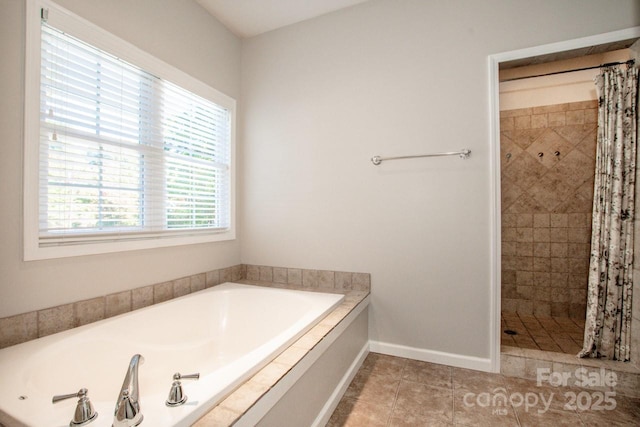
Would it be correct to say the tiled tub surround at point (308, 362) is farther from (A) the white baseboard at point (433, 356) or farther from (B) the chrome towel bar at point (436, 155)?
(B) the chrome towel bar at point (436, 155)

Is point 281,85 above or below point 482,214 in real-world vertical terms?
above

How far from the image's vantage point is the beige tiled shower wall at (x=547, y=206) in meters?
2.71

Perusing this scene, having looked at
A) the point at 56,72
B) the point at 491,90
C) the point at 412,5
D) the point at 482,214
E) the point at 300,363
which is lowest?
the point at 300,363

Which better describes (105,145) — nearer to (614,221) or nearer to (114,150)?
(114,150)

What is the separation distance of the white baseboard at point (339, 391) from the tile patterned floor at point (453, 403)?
0.03 meters

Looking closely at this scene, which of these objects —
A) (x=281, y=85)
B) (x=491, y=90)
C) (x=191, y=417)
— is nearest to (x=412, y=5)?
(x=491, y=90)

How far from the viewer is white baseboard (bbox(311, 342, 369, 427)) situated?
1469 mm

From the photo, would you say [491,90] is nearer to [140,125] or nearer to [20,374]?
[140,125]

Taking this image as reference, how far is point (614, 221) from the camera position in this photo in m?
1.81

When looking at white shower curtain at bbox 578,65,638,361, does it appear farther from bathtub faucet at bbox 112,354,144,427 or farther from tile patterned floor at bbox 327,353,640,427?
bathtub faucet at bbox 112,354,144,427

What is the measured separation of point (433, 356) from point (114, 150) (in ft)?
7.99

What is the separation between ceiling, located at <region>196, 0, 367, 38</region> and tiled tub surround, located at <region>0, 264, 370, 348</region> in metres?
2.08

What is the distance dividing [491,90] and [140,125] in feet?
7.39

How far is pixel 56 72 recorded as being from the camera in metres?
1.44
